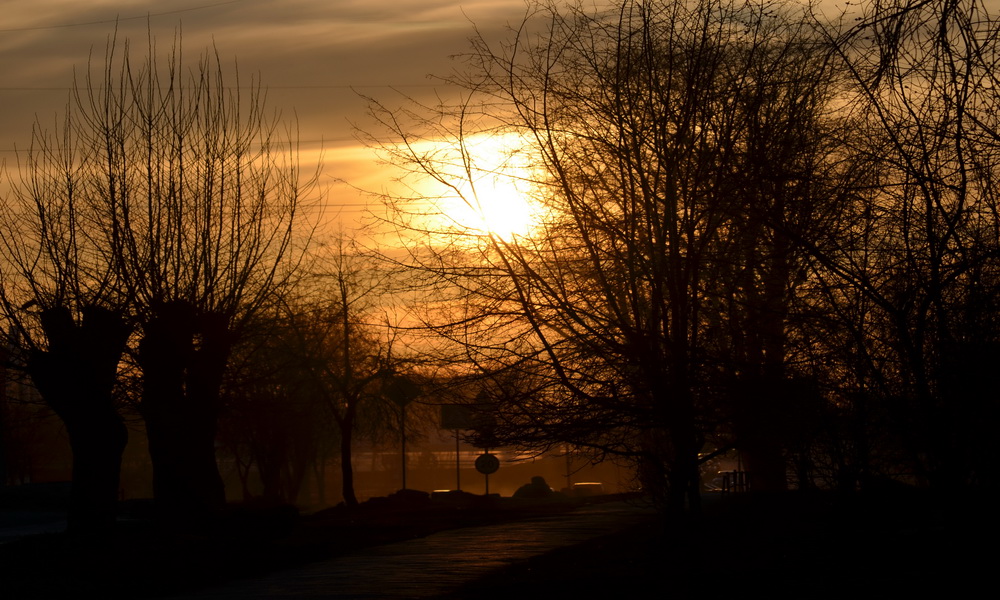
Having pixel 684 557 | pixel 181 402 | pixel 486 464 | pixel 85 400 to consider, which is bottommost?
pixel 684 557

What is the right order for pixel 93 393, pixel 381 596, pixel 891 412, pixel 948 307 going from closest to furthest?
pixel 948 307 < pixel 891 412 < pixel 381 596 < pixel 93 393

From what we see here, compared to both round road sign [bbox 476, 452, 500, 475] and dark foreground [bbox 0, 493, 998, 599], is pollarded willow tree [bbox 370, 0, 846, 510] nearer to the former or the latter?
dark foreground [bbox 0, 493, 998, 599]

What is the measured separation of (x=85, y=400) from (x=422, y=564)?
655 cm

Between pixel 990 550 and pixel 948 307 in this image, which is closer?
pixel 948 307

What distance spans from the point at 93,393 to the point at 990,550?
12443 millimetres

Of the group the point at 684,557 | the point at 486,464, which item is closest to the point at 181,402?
the point at 684,557

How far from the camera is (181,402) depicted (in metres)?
18.1

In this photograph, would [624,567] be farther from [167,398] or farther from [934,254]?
[167,398]

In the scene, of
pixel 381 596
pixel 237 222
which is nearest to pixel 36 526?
pixel 237 222

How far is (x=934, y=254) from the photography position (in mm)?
7250

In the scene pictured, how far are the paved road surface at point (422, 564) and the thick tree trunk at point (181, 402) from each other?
4230 millimetres

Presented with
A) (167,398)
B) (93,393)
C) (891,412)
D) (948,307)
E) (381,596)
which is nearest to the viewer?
(948,307)

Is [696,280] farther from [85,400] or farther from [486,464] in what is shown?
[486,464]

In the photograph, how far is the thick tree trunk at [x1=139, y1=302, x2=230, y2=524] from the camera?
683 inches
